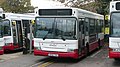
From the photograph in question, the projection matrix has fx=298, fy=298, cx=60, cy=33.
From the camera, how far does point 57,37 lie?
15.6 metres

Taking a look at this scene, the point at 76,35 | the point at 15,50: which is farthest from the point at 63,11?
the point at 15,50

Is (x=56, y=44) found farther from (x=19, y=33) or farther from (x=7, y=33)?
(x=19, y=33)

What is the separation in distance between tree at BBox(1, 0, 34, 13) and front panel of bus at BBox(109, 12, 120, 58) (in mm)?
40592

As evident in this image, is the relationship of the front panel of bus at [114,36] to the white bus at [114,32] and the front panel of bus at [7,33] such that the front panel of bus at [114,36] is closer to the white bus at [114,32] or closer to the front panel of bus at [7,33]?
the white bus at [114,32]

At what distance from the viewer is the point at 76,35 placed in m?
15.4

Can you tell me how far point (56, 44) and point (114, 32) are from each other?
3.06 metres

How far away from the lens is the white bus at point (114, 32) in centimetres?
1434

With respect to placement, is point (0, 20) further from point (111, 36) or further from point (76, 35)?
point (111, 36)

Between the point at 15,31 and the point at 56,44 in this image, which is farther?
the point at 15,31

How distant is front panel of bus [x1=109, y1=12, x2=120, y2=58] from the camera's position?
47.0 feet

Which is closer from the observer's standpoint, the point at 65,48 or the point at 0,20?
the point at 65,48

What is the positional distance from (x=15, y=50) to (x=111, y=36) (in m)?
10.3

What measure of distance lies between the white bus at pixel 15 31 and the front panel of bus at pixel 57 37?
500 cm

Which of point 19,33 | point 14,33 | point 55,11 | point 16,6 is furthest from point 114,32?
point 16,6
